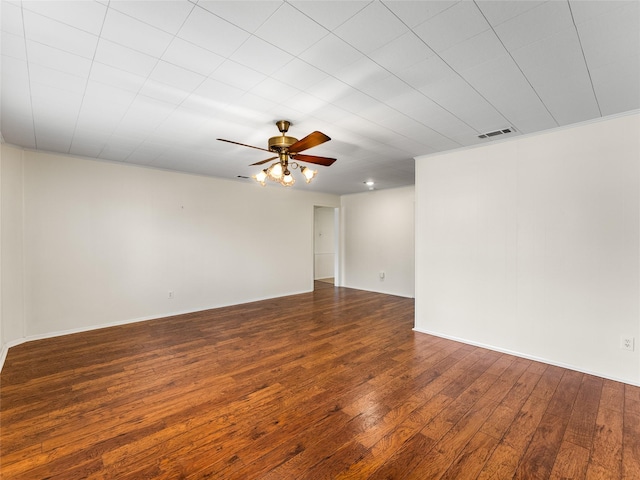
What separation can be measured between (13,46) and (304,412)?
10.5 feet

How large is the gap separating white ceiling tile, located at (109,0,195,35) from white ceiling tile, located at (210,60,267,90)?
1.38ft

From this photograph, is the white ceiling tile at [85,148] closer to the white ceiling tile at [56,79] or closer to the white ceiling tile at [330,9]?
the white ceiling tile at [56,79]

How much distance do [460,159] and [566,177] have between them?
117 cm

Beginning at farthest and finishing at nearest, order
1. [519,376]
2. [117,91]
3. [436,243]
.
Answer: [436,243] < [519,376] < [117,91]

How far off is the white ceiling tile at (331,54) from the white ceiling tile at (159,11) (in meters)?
0.72

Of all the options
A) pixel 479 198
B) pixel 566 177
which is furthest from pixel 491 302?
pixel 566 177

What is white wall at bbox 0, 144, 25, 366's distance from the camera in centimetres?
345

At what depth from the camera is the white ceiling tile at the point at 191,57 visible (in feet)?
5.90

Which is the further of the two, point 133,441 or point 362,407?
point 362,407

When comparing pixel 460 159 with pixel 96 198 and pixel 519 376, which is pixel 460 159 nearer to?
pixel 519 376

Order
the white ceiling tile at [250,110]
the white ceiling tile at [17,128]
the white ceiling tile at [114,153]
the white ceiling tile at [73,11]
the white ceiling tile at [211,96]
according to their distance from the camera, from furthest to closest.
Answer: the white ceiling tile at [114,153], the white ceiling tile at [17,128], the white ceiling tile at [250,110], the white ceiling tile at [211,96], the white ceiling tile at [73,11]

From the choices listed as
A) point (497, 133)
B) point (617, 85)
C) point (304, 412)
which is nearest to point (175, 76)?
point (304, 412)

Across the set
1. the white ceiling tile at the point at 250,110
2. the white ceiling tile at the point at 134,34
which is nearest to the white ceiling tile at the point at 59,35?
the white ceiling tile at the point at 134,34

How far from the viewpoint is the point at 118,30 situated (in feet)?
5.40
